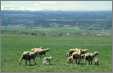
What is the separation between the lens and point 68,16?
7.16m

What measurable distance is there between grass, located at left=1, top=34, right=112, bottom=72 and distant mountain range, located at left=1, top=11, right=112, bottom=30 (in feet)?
0.60

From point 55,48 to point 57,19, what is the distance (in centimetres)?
44

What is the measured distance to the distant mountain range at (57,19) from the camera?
23.4 ft

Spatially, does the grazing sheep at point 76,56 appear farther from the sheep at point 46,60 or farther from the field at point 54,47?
the sheep at point 46,60

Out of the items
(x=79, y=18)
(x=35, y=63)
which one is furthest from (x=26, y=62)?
(x=79, y=18)

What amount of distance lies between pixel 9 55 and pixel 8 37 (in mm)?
274

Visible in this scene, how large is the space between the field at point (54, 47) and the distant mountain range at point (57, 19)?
7.1 inches

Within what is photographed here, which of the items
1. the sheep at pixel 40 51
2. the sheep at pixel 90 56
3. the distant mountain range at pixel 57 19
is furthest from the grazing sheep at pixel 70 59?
the distant mountain range at pixel 57 19

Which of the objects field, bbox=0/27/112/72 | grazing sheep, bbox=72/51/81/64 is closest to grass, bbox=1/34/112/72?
field, bbox=0/27/112/72

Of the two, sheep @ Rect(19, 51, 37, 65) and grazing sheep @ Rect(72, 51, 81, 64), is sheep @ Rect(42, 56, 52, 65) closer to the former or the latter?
→ sheep @ Rect(19, 51, 37, 65)

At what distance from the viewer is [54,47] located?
7.20 metres

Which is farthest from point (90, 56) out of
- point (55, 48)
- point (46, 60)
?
point (46, 60)

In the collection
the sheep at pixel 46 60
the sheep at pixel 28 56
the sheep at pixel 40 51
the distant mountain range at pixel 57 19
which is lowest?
the sheep at pixel 46 60

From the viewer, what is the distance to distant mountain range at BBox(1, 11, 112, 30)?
7.12m
